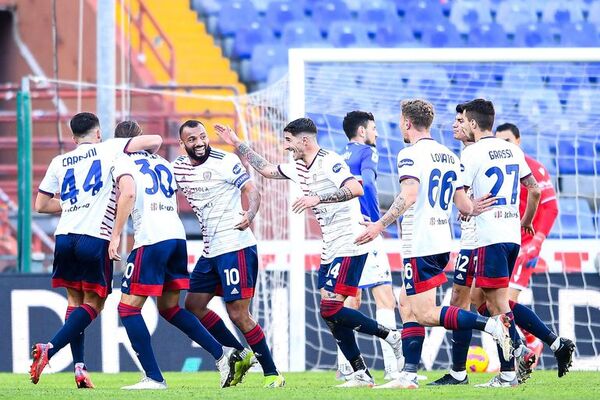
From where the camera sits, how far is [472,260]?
28.2ft

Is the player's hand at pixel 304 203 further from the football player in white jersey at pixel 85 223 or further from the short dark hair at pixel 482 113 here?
the football player in white jersey at pixel 85 223

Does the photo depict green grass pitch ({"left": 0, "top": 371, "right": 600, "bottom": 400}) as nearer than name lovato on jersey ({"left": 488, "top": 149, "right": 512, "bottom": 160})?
Yes

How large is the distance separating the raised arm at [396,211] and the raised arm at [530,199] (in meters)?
1.12

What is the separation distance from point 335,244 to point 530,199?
1470 mm

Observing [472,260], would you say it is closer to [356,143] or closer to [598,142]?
[356,143]

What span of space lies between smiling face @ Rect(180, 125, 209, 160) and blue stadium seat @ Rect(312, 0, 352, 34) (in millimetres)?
9882

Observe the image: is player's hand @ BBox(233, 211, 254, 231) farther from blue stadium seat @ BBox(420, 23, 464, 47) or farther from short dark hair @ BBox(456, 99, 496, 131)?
blue stadium seat @ BBox(420, 23, 464, 47)

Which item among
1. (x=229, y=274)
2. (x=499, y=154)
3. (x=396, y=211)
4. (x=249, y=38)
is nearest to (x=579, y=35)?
(x=249, y=38)

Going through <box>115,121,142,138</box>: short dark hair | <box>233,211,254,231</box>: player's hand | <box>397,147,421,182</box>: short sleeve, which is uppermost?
<box>115,121,142,138</box>: short dark hair

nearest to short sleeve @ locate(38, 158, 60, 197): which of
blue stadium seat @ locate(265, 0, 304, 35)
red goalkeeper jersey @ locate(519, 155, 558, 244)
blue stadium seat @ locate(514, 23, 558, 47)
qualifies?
red goalkeeper jersey @ locate(519, 155, 558, 244)

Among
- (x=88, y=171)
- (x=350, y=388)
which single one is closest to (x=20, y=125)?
(x=88, y=171)

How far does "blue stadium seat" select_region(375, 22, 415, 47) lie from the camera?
18031mm

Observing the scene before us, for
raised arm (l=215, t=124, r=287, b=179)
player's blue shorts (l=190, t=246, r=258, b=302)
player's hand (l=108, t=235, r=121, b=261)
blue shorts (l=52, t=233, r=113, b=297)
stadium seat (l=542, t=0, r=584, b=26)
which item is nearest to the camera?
player's hand (l=108, t=235, r=121, b=261)

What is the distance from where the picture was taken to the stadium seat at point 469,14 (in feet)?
60.2
